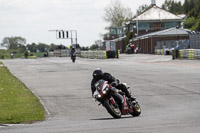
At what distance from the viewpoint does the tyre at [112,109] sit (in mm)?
12227

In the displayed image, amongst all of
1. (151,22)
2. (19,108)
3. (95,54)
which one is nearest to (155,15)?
(151,22)

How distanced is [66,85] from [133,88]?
4252 mm

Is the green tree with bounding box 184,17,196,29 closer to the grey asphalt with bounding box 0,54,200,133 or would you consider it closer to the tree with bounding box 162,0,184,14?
the tree with bounding box 162,0,184,14

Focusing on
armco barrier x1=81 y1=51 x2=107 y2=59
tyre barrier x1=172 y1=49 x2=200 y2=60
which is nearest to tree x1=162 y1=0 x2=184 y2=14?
armco barrier x1=81 y1=51 x2=107 y2=59

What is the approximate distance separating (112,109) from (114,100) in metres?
0.32

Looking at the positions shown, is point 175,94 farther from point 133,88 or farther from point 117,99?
point 117,99

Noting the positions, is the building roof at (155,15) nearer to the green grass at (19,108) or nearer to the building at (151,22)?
the building at (151,22)

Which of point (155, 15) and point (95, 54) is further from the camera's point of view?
point (155, 15)

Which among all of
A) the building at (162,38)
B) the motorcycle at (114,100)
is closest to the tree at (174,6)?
the building at (162,38)

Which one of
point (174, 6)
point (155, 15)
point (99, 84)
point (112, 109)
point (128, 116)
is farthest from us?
point (174, 6)

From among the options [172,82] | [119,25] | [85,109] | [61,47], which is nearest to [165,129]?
[85,109]

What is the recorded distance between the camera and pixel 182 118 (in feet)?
37.6

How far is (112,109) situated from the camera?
485 inches

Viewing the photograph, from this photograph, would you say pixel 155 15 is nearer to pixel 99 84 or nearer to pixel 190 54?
pixel 190 54
